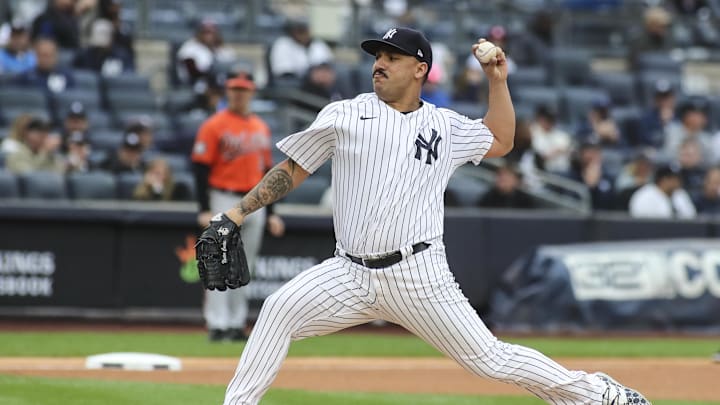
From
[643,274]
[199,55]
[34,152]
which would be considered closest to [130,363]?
[34,152]

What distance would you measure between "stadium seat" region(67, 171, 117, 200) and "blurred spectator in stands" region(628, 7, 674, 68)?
910cm

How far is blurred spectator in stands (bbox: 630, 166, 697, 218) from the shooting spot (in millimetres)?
14547

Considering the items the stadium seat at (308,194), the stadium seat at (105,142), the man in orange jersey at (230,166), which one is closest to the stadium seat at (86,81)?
the stadium seat at (105,142)

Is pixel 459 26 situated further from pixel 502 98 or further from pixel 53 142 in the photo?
pixel 502 98

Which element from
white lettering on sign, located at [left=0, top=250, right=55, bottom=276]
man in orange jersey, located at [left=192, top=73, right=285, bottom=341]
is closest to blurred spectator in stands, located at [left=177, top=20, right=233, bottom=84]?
white lettering on sign, located at [left=0, top=250, right=55, bottom=276]

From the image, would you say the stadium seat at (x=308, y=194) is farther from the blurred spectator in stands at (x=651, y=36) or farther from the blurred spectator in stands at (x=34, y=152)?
the blurred spectator in stands at (x=651, y=36)

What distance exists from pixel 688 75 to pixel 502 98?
1455 centimetres

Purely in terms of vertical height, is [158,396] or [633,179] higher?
[633,179]

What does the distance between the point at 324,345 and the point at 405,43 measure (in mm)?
5939

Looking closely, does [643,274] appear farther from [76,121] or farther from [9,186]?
Result: [9,186]

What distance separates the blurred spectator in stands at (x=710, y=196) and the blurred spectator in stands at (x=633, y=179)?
762mm

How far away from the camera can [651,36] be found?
19672 mm

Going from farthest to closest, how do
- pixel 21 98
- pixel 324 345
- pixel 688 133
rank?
pixel 688 133, pixel 21 98, pixel 324 345

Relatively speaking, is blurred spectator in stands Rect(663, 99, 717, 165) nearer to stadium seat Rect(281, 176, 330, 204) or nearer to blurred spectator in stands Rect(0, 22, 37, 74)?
stadium seat Rect(281, 176, 330, 204)
